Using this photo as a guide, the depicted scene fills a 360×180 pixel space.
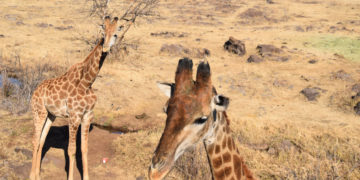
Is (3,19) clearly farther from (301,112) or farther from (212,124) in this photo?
(212,124)

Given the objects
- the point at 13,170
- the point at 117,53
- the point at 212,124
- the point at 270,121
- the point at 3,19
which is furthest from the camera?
the point at 3,19

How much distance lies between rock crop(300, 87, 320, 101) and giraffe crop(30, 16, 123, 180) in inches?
448

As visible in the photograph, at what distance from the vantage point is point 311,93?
581 inches

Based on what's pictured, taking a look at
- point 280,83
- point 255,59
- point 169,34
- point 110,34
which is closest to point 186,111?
point 110,34

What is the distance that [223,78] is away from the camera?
17.3m

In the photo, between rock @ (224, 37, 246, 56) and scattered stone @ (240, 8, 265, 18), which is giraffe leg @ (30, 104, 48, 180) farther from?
scattered stone @ (240, 8, 265, 18)

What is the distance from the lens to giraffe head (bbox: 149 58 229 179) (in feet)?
9.97

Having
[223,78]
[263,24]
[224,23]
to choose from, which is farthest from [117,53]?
[263,24]

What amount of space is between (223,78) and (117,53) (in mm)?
7264

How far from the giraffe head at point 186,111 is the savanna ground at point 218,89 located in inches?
60.1

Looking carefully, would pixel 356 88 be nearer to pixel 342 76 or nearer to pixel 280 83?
pixel 342 76

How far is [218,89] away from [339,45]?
1499 centimetres

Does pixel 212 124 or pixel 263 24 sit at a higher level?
pixel 212 124

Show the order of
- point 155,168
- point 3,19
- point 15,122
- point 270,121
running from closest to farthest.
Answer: point 155,168
point 15,122
point 270,121
point 3,19
